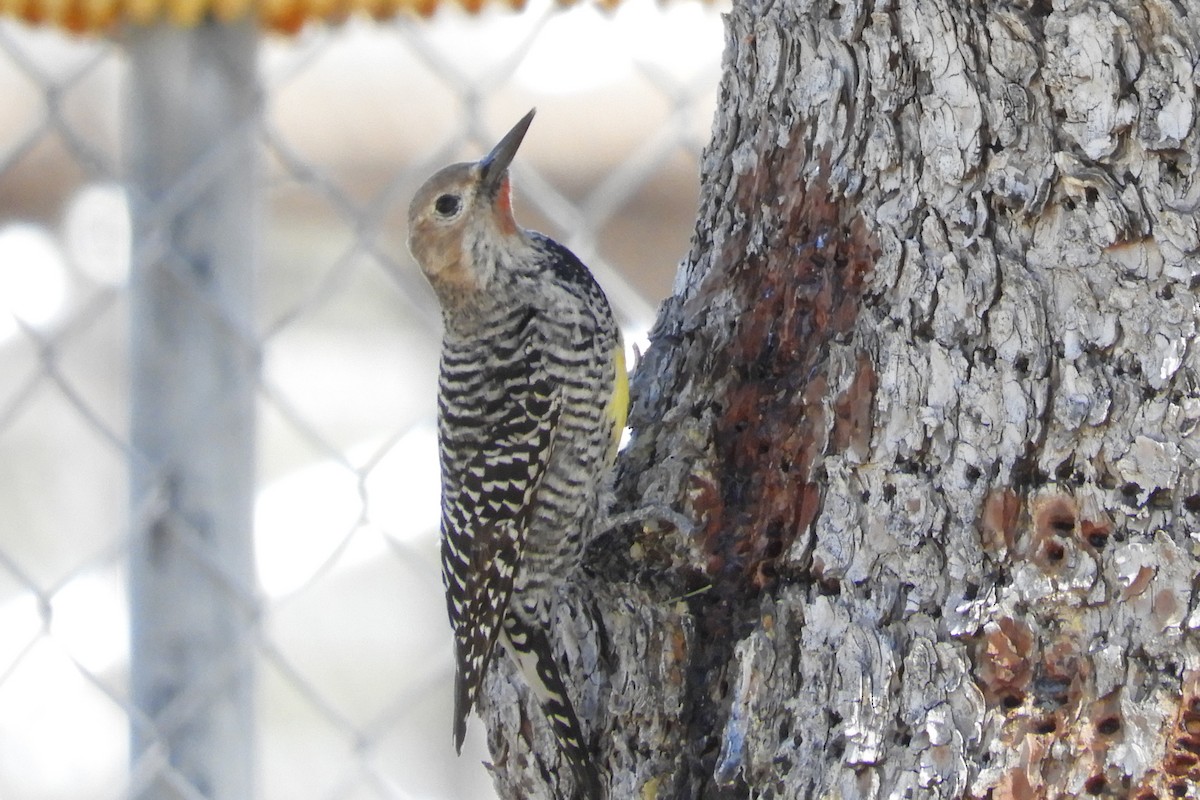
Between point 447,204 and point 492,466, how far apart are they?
0.49 m

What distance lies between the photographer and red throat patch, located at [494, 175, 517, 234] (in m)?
2.51

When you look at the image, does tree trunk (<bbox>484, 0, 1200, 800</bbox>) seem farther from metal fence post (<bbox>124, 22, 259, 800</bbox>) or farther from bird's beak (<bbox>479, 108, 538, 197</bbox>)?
metal fence post (<bbox>124, 22, 259, 800</bbox>)

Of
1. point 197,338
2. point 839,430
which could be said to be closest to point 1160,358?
point 839,430

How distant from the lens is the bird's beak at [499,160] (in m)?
2.39

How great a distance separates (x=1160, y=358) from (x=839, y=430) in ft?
1.25

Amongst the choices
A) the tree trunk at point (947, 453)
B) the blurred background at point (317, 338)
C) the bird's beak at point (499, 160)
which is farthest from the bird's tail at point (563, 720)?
the bird's beak at point (499, 160)

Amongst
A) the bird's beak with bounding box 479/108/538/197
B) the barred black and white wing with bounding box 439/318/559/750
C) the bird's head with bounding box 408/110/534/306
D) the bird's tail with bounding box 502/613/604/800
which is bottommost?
the bird's tail with bounding box 502/613/604/800

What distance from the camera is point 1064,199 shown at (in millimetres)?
1622

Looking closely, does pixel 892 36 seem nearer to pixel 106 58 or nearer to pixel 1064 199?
pixel 1064 199

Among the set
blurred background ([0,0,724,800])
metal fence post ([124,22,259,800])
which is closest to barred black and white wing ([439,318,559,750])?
blurred background ([0,0,724,800])

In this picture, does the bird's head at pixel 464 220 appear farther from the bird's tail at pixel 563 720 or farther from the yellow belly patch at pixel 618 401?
the bird's tail at pixel 563 720

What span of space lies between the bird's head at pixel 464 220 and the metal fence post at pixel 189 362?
1.14 feet

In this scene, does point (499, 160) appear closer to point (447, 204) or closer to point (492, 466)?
point (447, 204)

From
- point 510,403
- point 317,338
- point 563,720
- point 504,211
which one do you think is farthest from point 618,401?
point 317,338
